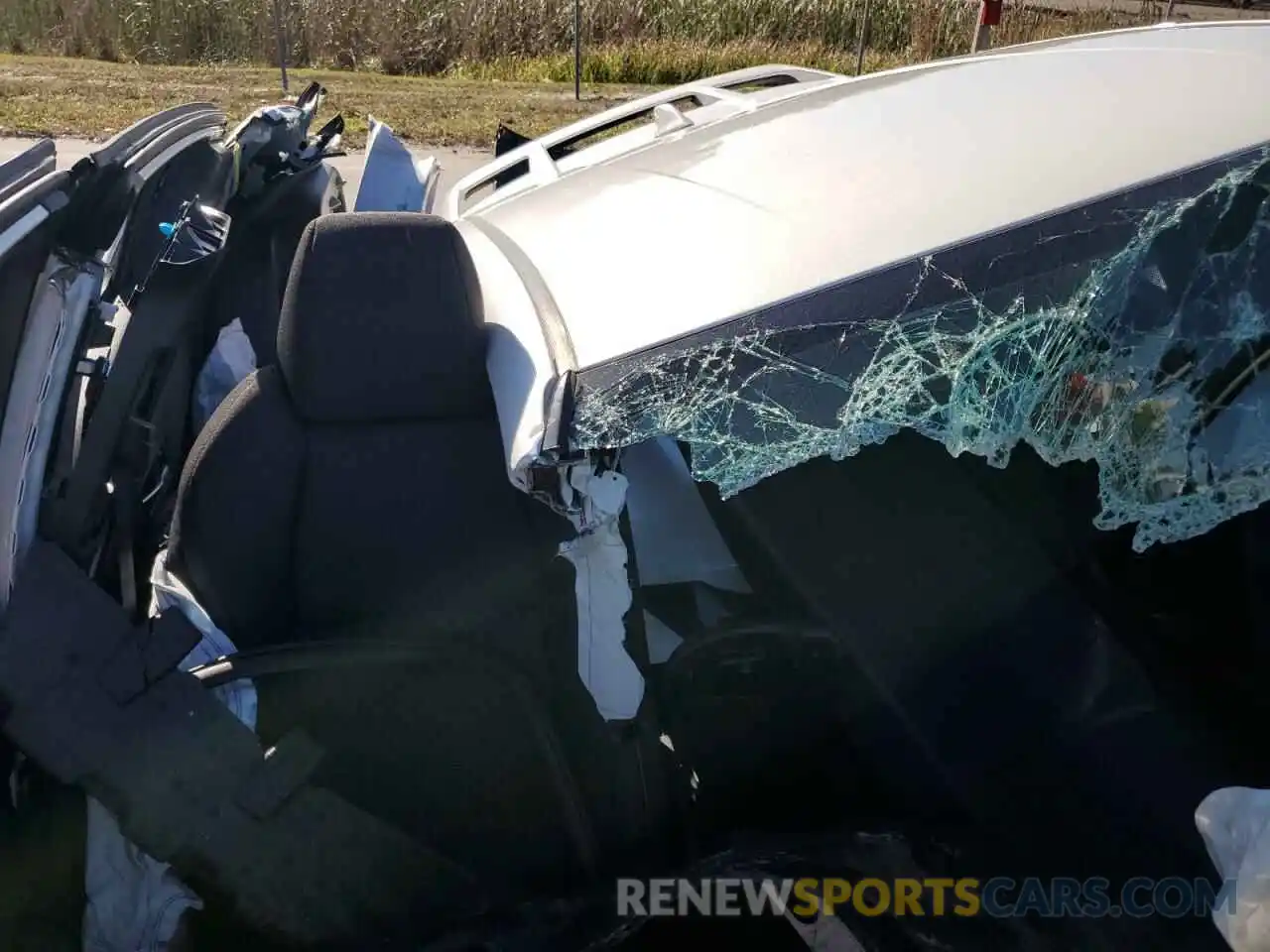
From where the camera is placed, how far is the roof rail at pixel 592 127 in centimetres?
300

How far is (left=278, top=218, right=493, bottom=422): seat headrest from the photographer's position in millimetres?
1811

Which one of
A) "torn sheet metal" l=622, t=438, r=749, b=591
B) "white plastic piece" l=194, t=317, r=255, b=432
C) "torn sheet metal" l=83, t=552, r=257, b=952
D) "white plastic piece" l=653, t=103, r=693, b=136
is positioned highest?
"white plastic piece" l=653, t=103, r=693, b=136

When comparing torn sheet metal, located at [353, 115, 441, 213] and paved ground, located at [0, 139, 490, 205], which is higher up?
torn sheet metal, located at [353, 115, 441, 213]

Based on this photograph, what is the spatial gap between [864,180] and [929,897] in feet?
3.41

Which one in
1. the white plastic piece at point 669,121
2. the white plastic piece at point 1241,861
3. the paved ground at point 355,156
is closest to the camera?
the white plastic piece at point 1241,861

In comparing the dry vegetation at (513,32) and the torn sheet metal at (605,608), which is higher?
the dry vegetation at (513,32)

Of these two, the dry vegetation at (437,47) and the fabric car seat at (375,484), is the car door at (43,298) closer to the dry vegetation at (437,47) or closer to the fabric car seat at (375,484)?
the fabric car seat at (375,484)

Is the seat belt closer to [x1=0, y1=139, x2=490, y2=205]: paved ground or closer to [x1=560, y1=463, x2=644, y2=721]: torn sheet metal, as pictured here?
[x1=560, y1=463, x2=644, y2=721]: torn sheet metal

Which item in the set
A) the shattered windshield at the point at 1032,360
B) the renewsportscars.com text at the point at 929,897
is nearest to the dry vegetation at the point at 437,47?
the shattered windshield at the point at 1032,360

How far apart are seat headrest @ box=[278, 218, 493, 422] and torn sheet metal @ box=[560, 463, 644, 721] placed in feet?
1.37

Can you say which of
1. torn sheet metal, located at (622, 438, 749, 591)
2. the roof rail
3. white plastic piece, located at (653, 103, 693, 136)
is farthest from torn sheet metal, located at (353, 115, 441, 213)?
torn sheet metal, located at (622, 438, 749, 591)

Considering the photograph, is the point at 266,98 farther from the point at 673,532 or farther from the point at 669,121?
the point at 673,532

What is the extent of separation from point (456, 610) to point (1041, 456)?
0.96 m

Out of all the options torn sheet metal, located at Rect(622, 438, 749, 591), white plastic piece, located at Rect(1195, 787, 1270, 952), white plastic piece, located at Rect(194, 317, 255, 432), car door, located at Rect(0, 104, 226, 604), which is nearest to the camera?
white plastic piece, located at Rect(1195, 787, 1270, 952)
